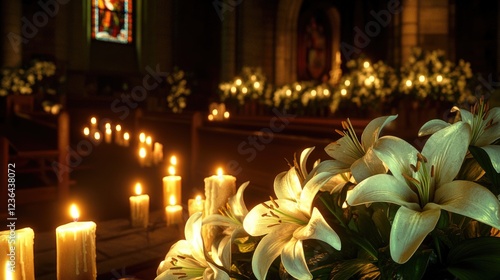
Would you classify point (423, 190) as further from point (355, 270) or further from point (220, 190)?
point (220, 190)

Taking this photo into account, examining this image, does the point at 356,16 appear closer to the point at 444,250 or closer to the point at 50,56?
the point at 50,56

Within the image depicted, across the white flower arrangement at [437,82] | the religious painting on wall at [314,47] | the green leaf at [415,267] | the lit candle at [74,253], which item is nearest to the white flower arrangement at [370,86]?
the white flower arrangement at [437,82]

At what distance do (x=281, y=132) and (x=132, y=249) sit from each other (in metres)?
2.48

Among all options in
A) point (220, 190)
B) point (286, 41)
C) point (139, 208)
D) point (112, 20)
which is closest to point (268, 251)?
point (220, 190)

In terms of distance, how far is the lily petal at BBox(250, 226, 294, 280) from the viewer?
64cm

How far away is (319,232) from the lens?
601 millimetres

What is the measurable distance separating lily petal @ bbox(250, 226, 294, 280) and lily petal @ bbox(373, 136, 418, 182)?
0.16 metres

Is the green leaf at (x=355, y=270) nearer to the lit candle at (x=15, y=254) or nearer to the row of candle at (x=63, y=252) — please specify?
the row of candle at (x=63, y=252)

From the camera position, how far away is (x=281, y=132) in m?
5.20

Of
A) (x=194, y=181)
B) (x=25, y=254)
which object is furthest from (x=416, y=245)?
(x=194, y=181)

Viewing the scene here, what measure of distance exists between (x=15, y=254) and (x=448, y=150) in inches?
40.4

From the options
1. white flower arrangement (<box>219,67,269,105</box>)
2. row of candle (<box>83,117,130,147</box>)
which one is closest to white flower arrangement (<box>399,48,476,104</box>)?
white flower arrangement (<box>219,67,269,105</box>)

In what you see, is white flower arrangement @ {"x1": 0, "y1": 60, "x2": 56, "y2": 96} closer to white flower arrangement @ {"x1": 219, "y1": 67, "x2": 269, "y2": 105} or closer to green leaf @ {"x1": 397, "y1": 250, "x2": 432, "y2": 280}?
white flower arrangement @ {"x1": 219, "y1": 67, "x2": 269, "y2": 105}

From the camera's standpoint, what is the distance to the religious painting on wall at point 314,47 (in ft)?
48.5
